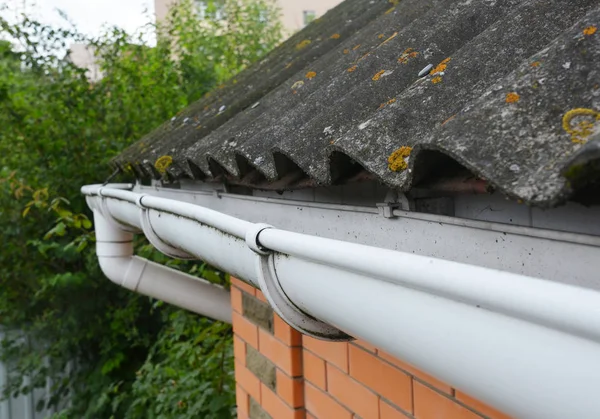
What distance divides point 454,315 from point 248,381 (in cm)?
195

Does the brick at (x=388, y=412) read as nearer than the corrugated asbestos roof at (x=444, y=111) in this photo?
No

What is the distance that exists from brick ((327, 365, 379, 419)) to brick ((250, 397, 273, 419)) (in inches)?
22.7

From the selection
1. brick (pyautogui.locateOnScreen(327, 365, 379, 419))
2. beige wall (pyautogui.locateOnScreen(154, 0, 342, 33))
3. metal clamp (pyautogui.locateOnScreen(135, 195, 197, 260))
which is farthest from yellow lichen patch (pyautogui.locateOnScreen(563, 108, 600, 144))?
beige wall (pyautogui.locateOnScreen(154, 0, 342, 33))

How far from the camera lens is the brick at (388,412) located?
1.60 metres

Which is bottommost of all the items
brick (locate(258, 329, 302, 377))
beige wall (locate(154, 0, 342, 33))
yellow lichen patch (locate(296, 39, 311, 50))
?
brick (locate(258, 329, 302, 377))

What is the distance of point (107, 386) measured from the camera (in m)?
5.91

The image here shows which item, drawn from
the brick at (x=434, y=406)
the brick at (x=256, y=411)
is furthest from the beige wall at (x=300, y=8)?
the brick at (x=434, y=406)

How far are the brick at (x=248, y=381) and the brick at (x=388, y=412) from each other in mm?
916

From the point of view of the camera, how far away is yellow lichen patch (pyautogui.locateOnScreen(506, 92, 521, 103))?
84 centimetres

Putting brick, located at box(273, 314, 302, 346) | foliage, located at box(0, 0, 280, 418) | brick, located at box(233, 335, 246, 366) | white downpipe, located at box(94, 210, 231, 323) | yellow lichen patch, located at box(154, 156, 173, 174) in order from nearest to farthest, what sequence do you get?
brick, located at box(273, 314, 302, 346)
yellow lichen patch, located at box(154, 156, 173, 174)
brick, located at box(233, 335, 246, 366)
white downpipe, located at box(94, 210, 231, 323)
foliage, located at box(0, 0, 280, 418)

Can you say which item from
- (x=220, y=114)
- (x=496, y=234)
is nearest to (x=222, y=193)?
(x=220, y=114)

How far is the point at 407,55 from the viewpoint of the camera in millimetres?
1469

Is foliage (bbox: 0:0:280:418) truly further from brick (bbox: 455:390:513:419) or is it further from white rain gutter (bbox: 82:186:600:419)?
white rain gutter (bbox: 82:186:600:419)

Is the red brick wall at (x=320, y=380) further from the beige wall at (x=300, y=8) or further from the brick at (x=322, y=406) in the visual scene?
the beige wall at (x=300, y=8)
